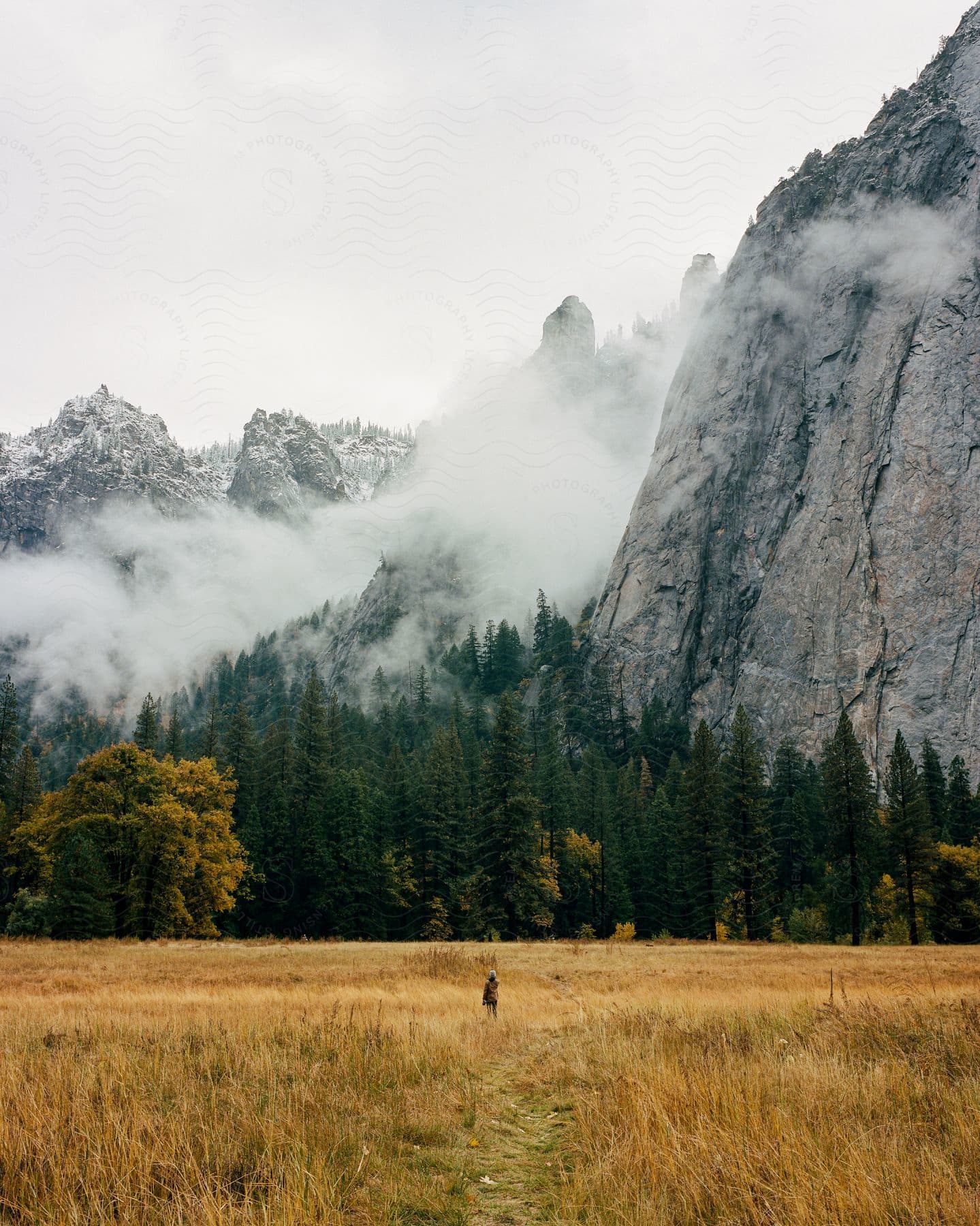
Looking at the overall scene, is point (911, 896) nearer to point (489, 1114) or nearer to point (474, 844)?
point (474, 844)

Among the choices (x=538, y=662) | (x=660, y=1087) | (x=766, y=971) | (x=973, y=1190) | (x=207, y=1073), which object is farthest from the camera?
(x=538, y=662)

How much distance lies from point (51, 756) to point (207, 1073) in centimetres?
21620

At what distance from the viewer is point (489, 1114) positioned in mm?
7477

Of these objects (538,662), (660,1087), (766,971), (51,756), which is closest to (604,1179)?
(660,1087)

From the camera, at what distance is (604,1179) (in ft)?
17.1

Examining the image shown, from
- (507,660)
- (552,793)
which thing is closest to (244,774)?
(552,793)

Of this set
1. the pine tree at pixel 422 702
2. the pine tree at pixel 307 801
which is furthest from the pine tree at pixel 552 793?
the pine tree at pixel 422 702

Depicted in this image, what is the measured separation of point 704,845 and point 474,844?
57.8ft

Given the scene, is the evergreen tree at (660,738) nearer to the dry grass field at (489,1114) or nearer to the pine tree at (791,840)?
the pine tree at (791,840)

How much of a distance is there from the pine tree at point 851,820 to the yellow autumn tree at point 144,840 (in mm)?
41466

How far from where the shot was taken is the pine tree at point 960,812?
197ft

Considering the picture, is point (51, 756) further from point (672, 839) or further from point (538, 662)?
point (672, 839)

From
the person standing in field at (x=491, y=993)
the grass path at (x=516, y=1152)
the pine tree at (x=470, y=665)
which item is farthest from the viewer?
the pine tree at (x=470, y=665)

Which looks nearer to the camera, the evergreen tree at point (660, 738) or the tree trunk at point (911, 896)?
the tree trunk at point (911, 896)
